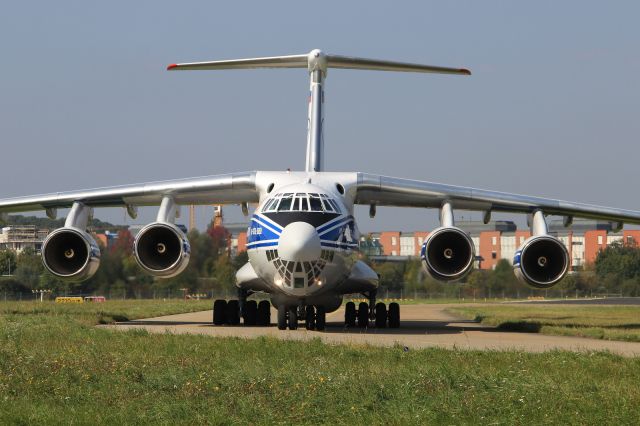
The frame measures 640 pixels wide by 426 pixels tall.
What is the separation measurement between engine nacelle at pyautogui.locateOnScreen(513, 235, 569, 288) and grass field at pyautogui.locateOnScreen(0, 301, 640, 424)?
6.97 meters

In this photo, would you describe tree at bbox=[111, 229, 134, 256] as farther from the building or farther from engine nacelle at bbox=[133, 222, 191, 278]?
the building

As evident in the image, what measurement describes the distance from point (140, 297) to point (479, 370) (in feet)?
93.3

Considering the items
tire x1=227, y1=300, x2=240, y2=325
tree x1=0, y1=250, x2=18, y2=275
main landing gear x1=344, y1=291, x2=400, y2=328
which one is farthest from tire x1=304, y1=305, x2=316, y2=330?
tree x1=0, y1=250, x2=18, y2=275

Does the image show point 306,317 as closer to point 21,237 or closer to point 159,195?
point 159,195

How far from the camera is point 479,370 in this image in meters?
10.6

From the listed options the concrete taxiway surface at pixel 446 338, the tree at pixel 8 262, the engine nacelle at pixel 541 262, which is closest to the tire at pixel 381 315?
the concrete taxiway surface at pixel 446 338

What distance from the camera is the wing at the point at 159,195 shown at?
67.2 feet

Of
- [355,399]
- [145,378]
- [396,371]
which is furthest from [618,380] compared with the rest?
[145,378]

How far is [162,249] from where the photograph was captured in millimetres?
19906

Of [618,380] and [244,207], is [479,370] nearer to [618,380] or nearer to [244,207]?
[618,380]

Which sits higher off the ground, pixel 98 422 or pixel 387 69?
pixel 387 69

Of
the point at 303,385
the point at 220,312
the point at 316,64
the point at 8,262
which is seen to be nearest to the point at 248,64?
the point at 316,64

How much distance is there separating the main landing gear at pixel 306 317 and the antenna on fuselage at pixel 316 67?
3771 mm

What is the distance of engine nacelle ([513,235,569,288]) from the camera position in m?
19.6
